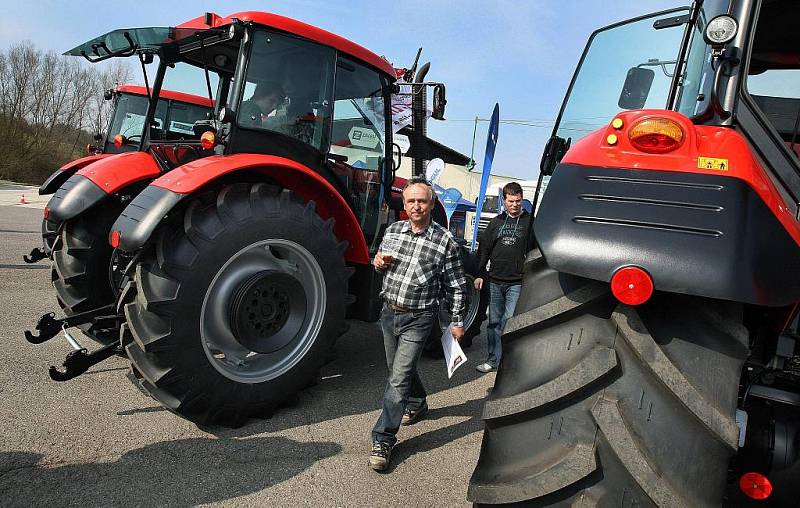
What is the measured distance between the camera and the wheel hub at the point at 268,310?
10.0 ft

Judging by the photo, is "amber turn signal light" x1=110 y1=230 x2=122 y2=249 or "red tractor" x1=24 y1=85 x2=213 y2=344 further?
"red tractor" x1=24 y1=85 x2=213 y2=344

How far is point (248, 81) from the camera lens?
3.30m

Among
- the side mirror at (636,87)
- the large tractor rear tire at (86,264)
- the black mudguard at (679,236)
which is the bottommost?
the large tractor rear tire at (86,264)

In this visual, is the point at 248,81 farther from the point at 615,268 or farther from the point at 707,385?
the point at 707,385

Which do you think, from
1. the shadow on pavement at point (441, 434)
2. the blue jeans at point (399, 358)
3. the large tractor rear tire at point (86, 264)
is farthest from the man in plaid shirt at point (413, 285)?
the large tractor rear tire at point (86, 264)

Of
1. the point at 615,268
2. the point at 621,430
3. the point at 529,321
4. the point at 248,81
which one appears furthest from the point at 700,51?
the point at 248,81

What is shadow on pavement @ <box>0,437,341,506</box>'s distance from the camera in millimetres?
2227

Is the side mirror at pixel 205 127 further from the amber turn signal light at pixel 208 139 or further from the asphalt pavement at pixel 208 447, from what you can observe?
the asphalt pavement at pixel 208 447

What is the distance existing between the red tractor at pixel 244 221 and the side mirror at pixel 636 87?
1.91 m

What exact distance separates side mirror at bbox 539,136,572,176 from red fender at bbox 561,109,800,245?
100 centimetres

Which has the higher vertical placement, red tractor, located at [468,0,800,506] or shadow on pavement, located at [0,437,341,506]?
red tractor, located at [468,0,800,506]

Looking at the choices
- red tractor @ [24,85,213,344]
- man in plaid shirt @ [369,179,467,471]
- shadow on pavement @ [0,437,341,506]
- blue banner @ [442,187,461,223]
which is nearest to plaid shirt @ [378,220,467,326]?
man in plaid shirt @ [369,179,467,471]

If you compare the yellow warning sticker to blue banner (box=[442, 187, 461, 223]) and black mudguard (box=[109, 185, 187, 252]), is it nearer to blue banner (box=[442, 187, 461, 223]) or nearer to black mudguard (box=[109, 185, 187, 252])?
black mudguard (box=[109, 185, 187, 252])

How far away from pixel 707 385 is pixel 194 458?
240 centimetres
